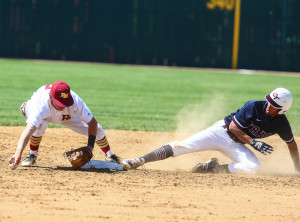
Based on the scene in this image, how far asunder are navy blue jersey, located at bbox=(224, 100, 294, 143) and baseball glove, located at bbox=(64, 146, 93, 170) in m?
1.95

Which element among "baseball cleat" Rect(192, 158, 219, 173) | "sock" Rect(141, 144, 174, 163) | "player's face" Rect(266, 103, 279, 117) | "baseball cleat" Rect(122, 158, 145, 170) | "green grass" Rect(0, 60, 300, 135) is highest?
"player's face" Rect(266, 103, 279, 117)

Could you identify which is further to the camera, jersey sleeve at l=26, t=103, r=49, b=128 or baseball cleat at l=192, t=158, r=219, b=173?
baseball cleat at l=192, t=158, r=219, b=173

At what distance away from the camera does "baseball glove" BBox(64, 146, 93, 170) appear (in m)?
6.85

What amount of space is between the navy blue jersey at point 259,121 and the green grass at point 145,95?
3904 mm

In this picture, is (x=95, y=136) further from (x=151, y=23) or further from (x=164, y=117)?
(x=151, y=23)

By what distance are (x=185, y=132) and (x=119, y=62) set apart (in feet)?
69.3

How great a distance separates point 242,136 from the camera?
7164mm

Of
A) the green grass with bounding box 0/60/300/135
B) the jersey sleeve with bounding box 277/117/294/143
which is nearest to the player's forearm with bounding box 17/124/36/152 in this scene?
the jersey sleeve with bounding box 277/117/294/143

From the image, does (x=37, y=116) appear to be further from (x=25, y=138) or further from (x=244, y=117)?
(x=244, y=117)

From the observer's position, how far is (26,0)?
1213 inches

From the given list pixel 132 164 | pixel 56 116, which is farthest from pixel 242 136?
pixel 56 116

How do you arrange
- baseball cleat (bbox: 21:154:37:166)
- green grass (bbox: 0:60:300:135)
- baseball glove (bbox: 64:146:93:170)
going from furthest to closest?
green grass (bbox: 0:60:300:135) < baseball cleat (bbox: 21:154:37:166) < baseball glove (bbox: 64:146:93:170)

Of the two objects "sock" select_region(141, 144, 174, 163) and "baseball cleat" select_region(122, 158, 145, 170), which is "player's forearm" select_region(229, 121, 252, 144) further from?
"baseball cleat" select_region(122, 158, 145, 170)

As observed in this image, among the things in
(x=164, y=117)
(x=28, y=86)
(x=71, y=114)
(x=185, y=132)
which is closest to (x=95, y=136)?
(x=71, y=114)
